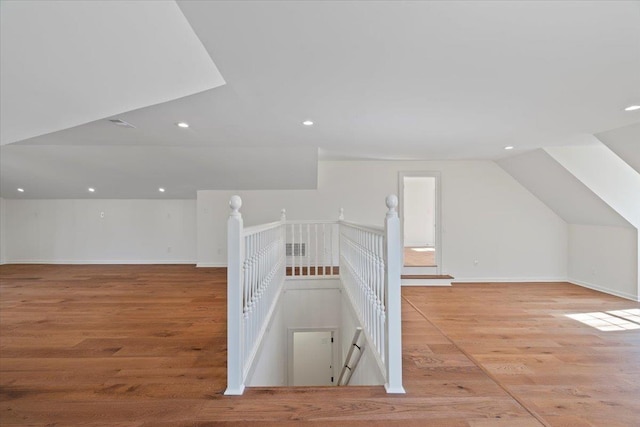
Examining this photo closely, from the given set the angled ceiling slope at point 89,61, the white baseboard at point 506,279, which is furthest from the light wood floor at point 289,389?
the angled ceiling slope at point 89,61

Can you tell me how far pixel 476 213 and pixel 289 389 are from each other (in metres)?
4.90

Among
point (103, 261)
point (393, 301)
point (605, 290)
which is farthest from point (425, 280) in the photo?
point (103, 261)

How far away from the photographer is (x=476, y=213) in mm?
5340

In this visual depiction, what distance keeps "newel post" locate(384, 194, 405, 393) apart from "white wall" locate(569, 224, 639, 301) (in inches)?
188

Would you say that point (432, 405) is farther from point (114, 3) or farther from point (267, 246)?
point (114, 3)

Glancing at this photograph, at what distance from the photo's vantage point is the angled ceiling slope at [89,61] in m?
1.35

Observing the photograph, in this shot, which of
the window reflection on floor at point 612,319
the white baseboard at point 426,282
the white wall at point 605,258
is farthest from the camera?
the white baseboard at point 426,282

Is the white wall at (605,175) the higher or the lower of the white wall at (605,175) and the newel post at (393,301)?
the higher

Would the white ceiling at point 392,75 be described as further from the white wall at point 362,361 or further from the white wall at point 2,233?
the white wall at point 2,233

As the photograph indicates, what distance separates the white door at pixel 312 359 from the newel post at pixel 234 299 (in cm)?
340

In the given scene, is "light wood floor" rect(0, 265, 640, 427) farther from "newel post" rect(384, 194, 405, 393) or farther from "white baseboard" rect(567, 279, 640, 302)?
"white baseboard" rect(567, 279, 640, 302)

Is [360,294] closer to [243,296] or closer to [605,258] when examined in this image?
[243,296]

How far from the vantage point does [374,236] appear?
2062 mm

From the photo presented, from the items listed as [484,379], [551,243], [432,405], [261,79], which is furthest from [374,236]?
[551,243]
